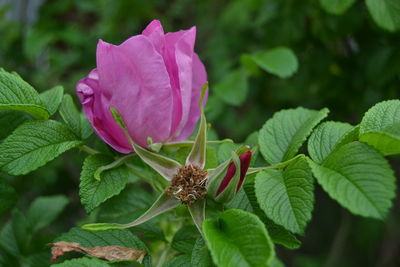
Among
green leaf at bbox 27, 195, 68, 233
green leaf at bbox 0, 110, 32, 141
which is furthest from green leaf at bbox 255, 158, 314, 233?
green leaf at bbox 27, 195, 68, 233

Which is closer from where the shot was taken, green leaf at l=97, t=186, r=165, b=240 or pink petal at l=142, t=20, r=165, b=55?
pink petal at l=142, t=20, r=165, b=55

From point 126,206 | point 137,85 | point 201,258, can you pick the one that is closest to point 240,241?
point 201,258

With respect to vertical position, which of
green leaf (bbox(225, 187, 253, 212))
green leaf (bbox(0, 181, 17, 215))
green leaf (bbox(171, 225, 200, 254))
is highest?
green leaf (bbox(0, 181, 17, 215))

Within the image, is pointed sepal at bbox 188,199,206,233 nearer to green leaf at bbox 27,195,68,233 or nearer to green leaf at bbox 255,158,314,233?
green leaf at bbox 255,158,314,233

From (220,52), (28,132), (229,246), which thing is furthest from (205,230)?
(220,52)

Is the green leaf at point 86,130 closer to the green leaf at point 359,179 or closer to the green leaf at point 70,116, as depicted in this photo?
the green leaf at point 70,116

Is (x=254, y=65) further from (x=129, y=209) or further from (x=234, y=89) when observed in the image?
(x=129, y=209)
